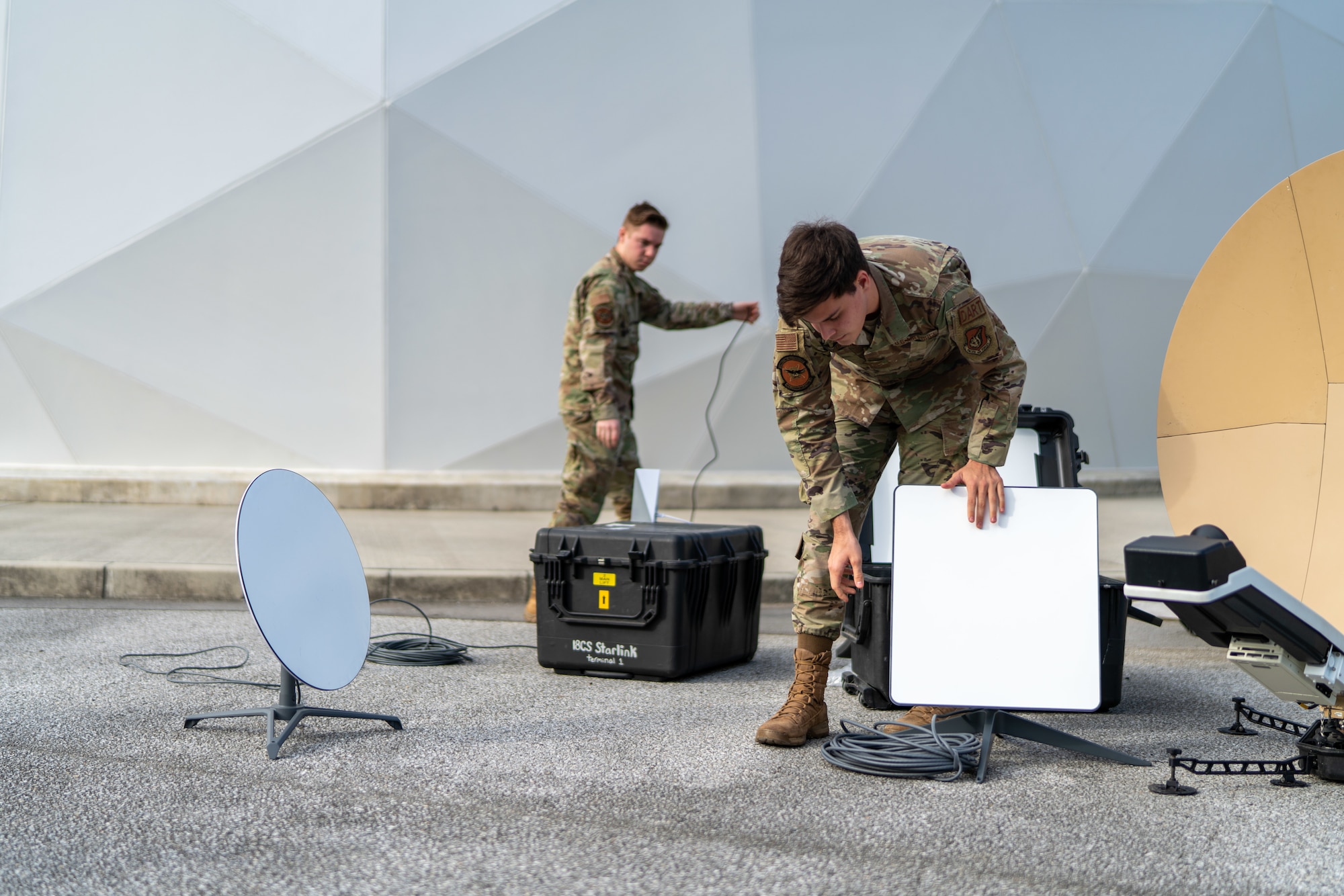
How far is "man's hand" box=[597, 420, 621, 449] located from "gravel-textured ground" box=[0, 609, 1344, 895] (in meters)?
1.68

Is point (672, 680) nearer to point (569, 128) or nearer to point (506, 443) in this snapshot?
point (506, 443)

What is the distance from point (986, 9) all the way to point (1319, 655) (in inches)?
374

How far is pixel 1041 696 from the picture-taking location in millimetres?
3436

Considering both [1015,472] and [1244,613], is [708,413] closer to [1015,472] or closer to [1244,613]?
[1015,472]

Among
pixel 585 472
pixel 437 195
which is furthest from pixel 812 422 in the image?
pixel 437 195

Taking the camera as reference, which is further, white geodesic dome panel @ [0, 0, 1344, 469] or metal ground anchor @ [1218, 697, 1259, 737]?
white geodesic dome panel @ [0, 0, 1344, 469]

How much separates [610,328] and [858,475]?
2.23m

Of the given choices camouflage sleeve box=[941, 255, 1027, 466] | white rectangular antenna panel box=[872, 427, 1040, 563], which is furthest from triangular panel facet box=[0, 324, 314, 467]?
camouflage sleeve box=[941, 255, 1027, 466]

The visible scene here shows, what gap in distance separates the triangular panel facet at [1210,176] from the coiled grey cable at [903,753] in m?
8.95

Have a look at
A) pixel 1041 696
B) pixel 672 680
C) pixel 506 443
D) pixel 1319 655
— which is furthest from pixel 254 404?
pixel 1319 655

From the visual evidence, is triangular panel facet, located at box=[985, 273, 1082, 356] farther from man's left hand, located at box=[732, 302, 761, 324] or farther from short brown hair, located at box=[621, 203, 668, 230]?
short brown hair, located at box=[621, 203, 668, 230]

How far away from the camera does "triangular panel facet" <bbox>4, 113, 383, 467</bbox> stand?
9.98 meters

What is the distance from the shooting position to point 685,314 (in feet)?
21.1

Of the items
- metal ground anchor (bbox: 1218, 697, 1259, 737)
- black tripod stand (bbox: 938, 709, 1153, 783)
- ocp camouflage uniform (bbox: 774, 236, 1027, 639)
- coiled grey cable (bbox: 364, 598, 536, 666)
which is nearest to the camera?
black tripod stand (bbox: 938, 709, 1153, 783)
